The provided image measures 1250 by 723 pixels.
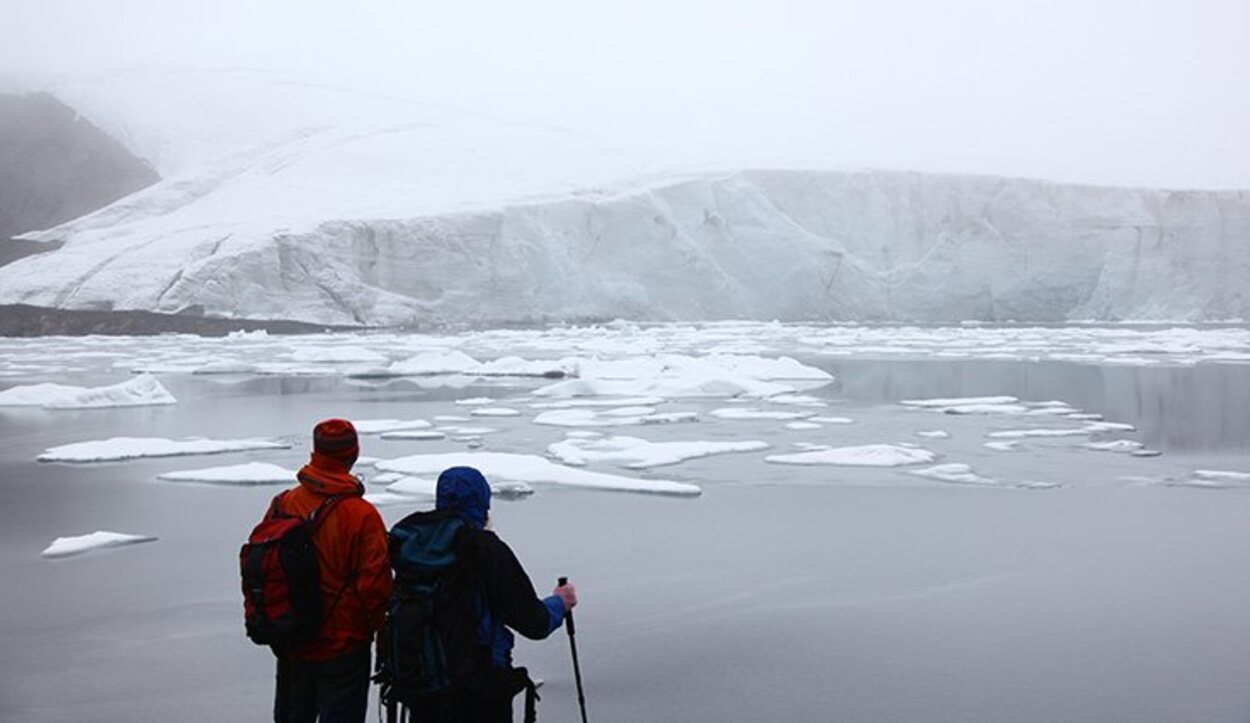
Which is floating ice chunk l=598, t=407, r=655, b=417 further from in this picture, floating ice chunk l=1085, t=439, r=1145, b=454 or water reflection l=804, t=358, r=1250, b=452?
floating ice chunk l=1085, t=439, r=1145, b=454

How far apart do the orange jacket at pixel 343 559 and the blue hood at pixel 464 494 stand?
21 cm

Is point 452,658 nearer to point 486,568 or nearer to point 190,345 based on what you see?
point 486,568

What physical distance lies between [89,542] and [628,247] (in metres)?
30.0

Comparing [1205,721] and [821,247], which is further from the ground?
[821,247]

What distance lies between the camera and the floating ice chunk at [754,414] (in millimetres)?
12844

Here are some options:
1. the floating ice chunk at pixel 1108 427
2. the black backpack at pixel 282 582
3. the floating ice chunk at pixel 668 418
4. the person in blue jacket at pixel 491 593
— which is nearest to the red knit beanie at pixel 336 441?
the black backpack at pixel 282 582

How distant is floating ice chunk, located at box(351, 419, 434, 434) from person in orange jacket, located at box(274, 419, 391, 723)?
8.73 meters

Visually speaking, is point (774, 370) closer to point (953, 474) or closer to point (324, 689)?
point (953, 474)

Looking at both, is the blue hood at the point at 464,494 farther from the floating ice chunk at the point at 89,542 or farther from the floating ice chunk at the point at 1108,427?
the floating ice chunk at the point at 1108,427

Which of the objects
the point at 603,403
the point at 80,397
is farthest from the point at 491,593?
the point at 80,397

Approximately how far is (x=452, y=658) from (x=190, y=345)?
26.1 m

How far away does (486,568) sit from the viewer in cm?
252

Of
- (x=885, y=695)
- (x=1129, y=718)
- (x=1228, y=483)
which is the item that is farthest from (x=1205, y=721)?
(x=1228, y=483)

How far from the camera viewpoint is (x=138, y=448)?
9992mm
